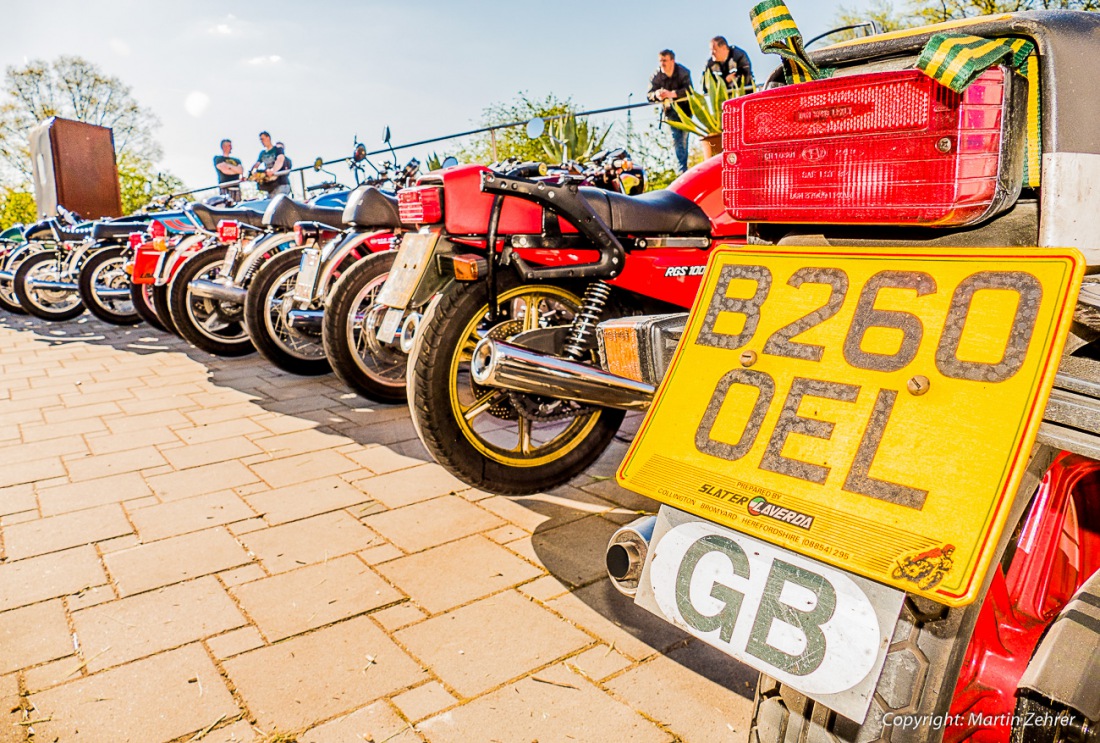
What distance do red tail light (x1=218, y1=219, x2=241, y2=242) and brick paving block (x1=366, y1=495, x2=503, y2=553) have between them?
4.22 metres

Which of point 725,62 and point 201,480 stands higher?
point 725,62

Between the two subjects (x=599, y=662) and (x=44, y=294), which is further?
(x=44, y=294)

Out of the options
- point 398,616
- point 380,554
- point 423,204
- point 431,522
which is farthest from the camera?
point 423,204

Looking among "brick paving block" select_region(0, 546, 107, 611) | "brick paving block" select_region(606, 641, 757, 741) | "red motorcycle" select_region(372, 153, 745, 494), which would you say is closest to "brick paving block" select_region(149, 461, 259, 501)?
"brick paving block" select_region(0, 546, 107, 611)

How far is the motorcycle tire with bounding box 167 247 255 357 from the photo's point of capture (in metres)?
6.30

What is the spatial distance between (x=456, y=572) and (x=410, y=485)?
88 centimetres

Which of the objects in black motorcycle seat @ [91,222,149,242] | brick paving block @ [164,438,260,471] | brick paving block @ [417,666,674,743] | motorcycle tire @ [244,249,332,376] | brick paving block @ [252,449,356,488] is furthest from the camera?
black motorcycle seat @ [91,222,149,242]

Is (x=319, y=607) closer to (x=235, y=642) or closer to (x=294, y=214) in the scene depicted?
(x=235, y=642)

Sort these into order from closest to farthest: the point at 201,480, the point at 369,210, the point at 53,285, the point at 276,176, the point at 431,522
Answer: the point at 431,522 < the point at 201,480 < the point at 369,210 < the point at 276,176 < the point at 53,285

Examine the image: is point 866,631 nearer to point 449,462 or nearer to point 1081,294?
point 1081,294

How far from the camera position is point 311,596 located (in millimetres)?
2389

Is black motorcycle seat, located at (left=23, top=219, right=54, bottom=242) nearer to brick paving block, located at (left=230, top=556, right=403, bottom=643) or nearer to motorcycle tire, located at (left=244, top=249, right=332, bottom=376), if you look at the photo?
motorcycle tire, located at (left=244, top=249, right=332, bottom=376)

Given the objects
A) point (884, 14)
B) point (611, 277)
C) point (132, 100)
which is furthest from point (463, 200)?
point (132, 100)

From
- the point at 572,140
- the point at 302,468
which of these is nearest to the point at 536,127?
the point at 302,468
